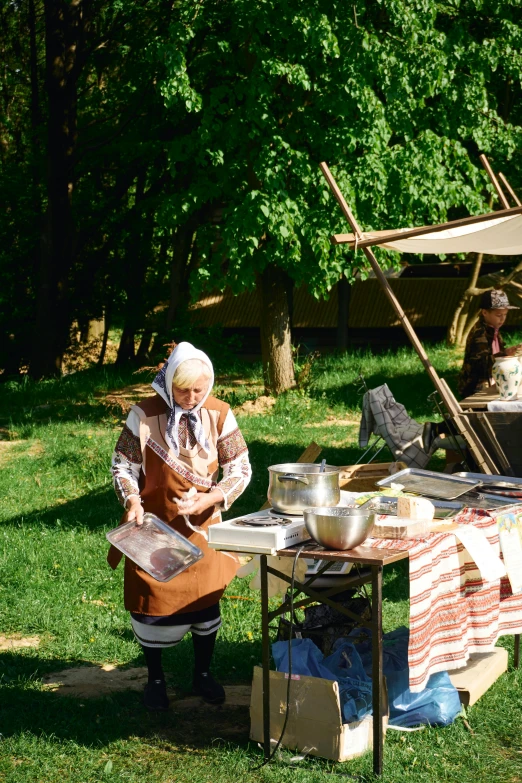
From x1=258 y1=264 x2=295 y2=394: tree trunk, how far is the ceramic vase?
571cm

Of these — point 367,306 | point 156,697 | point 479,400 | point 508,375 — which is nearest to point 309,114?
point 479,400

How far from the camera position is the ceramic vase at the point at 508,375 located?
22.4 ft

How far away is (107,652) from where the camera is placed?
5488 millimetres

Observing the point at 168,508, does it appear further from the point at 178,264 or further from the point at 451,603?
the point at 178,264

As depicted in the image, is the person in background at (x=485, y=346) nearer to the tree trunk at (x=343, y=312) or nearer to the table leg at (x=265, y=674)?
the table leg at (x=265, y=674)

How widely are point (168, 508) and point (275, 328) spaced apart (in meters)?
8.11

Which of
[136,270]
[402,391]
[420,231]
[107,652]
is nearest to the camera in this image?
[107,652]

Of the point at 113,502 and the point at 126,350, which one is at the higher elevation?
the point at 126,350

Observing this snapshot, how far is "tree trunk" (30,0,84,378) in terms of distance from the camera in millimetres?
14500

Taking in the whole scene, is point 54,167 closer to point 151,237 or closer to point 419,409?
point 151,237

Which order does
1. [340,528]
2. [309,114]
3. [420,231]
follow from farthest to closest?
[309,114], [420,231], [340,528]

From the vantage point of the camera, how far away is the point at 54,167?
14664 millimetres

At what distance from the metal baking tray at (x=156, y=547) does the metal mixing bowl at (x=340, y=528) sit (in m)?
0.67

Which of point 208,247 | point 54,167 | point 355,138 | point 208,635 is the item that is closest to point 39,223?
point 54,167
